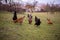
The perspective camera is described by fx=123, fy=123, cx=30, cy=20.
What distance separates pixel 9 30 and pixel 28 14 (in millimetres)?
352

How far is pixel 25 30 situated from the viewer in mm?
1745

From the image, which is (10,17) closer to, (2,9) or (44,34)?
(2,9)

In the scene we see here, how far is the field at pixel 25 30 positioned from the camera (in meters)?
1.72

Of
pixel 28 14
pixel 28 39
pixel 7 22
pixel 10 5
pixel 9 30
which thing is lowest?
pixel 28 39

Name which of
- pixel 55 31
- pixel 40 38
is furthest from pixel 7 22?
pixel 55 31

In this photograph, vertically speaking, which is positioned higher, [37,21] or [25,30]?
[37,21]

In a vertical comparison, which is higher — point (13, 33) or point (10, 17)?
point (10, 17)

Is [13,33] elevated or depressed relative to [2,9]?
depressed

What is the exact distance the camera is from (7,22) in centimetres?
175

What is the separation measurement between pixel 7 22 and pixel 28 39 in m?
0.38

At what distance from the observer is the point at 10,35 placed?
171 centimetres

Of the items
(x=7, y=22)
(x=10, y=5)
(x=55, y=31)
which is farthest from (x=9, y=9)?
(x=55, y=31)

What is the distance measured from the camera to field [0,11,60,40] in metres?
1.72

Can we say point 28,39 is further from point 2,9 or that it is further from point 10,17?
point 2,9
